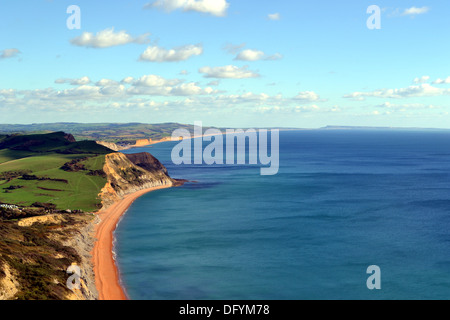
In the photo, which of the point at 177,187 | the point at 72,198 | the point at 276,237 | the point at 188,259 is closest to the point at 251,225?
the point at 276,237

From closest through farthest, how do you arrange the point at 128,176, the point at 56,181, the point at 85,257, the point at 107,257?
the point at 85,257, the point at 107,257, the point at 56,181, the point at 128,176

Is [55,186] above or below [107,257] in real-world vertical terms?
above

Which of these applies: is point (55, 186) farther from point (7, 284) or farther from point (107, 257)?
point (7, 284)

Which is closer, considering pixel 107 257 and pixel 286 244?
pixel 107 257

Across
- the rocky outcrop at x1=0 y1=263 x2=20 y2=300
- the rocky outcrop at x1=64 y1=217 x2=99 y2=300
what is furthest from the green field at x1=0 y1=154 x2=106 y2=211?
the rocky outcrop at x1=0 y1=263 x2=20 y2=300

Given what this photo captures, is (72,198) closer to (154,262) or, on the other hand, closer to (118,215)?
(118,215)

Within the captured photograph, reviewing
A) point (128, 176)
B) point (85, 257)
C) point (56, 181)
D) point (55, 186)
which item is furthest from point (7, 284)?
point (128, 176)

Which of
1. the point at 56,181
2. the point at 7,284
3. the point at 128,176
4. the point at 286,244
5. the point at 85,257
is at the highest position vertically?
the point at 128,176
